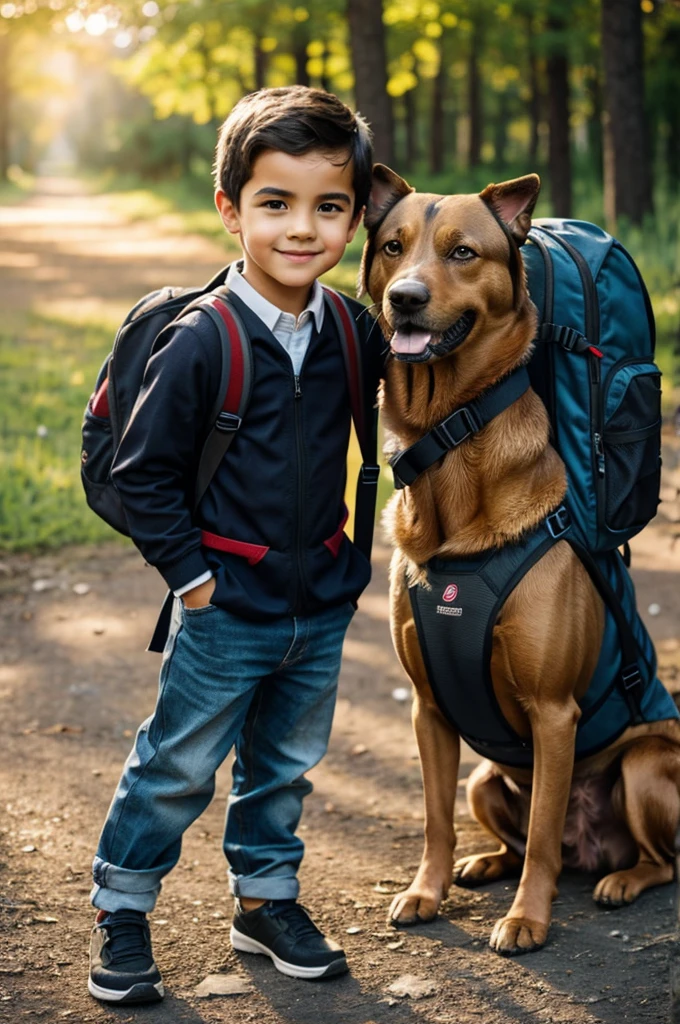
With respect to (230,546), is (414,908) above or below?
below

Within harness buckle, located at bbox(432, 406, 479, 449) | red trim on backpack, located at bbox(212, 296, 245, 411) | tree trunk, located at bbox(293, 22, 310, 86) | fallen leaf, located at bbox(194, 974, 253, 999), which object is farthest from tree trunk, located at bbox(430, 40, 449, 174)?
fallen leaf, located at bbox(194, 974, 253, 999)

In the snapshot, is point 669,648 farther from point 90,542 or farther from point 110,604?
point 90,542

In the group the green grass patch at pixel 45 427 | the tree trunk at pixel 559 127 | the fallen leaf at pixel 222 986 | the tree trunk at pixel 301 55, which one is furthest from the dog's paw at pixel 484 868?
the tree trunk at pixel 301 55

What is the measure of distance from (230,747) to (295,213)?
1378mm

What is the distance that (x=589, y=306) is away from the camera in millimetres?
3221

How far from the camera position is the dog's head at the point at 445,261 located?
113 inches

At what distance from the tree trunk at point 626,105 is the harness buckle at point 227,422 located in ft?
36.9

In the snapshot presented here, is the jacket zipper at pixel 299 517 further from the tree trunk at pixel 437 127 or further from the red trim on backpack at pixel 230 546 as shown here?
the tree trunk at pixel 437 127

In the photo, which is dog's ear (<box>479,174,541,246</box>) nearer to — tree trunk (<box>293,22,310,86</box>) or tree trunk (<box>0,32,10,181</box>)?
tree trunk (<box>293,22,310,86</box>)

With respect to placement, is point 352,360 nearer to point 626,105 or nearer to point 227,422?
point 227,422

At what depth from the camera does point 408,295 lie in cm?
280

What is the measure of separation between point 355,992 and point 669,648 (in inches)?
123

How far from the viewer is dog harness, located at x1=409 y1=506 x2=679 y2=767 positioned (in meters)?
3.14

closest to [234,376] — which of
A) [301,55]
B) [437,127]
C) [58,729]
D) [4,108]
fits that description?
[58,729]
